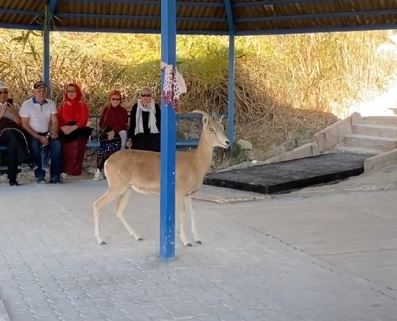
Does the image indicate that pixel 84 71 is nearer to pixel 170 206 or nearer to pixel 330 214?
pixel 330 214

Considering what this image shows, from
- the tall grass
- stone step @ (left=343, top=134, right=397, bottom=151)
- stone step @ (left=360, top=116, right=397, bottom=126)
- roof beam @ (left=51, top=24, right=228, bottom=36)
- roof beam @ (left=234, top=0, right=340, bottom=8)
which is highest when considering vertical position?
roof beam @ (left=234, top=0, right=340, bottom=8)

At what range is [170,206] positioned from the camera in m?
7.02

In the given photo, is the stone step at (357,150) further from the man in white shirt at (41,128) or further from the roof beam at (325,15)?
the man in white shirt at (41,128)

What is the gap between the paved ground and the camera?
5.67m

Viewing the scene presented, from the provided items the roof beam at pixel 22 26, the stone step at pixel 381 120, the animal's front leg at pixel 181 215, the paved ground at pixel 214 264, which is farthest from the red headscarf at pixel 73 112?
the stone step at pixel 381 120

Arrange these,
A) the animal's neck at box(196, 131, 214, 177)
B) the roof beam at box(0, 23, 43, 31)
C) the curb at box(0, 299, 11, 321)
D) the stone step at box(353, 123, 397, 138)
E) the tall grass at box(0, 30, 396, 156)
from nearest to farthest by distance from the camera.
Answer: the curb at box(0, 299, 11, 321) < the animal's neck at box(196, 131, 214, 177) < the roof beam at box(0, 23, 43, 31) < the stone step at box(353, 123, 397, 138) < the tall grass at box(0, 30, 396, 156)

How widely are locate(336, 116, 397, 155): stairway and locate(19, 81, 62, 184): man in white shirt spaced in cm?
501

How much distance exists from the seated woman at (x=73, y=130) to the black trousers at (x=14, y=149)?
0.61 meters

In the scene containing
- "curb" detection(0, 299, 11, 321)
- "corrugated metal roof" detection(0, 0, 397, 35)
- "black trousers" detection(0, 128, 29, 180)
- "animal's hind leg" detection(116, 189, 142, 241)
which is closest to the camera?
"curb" detection(0, 299, 11, 321)

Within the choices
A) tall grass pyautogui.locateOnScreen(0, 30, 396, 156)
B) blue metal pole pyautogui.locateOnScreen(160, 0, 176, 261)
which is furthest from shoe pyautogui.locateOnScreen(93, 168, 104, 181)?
blue metal pole pyautogui.locateOnScreen(160, 0, 176, 261)

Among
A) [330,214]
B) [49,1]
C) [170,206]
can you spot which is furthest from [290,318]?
[49,1]

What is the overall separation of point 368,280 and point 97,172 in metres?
6.76

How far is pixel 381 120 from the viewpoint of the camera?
1437cm

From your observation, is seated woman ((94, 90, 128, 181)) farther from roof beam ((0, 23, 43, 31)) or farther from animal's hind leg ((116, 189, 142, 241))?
animal's hind leg ((116, 189, 142, 241))
